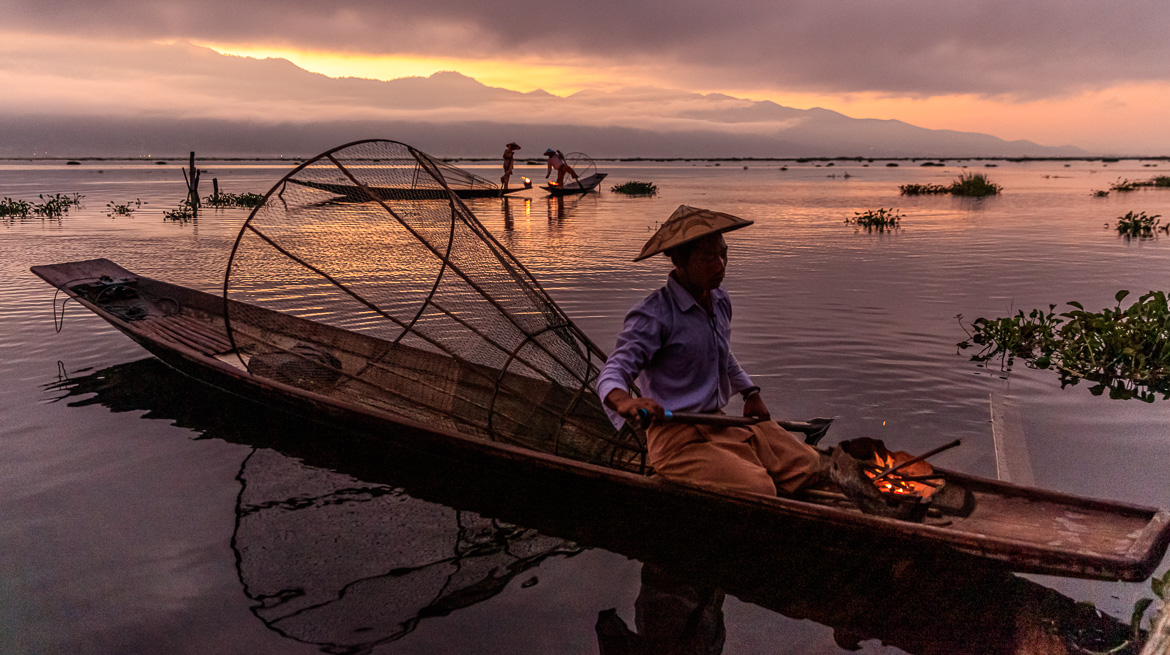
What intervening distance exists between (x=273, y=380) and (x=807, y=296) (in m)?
6.75

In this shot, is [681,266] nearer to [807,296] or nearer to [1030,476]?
[1030,476]

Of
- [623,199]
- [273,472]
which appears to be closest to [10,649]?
[273,472]

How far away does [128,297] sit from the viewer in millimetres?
7160

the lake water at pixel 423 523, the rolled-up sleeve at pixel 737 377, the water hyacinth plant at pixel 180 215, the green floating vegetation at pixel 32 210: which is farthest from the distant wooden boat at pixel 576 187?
the rolled-up sleeve at pixel 737 377

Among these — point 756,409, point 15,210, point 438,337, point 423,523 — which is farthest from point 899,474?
point 15,210

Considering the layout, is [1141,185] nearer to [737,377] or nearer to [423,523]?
[737,377]

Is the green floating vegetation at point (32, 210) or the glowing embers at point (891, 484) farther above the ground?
the green floating vegetation at point (32, 210)

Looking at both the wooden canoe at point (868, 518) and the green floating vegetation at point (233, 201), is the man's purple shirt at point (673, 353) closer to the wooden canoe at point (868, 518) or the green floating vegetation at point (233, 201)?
the wooden canoe at point (868, 518)

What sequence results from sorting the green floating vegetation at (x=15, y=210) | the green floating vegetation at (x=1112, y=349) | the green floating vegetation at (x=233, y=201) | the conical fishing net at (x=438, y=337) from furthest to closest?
the green floating vegetation at (x=233, y=201) < the green floating vegetation at (x=15, y=210) < the green floating vegetation at (x=1112, y=349) < the conical fishing net at (x=438, y=337)

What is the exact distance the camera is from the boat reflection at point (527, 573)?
9.47 feet

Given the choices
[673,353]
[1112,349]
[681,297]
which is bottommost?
[1112,349]

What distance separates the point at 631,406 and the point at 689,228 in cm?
79

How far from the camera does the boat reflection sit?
2.89 meters

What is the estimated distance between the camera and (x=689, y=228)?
3014mm
